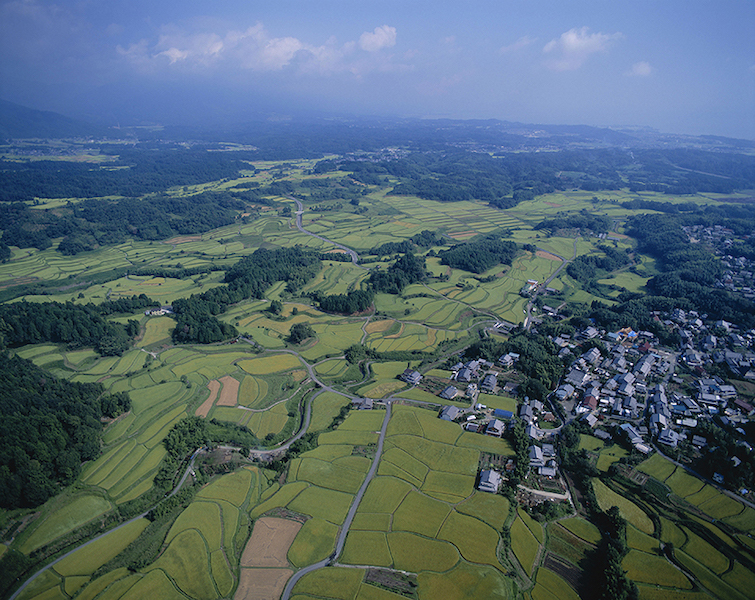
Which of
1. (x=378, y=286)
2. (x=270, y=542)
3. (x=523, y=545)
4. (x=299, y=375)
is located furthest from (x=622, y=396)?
(x=378, y=286)

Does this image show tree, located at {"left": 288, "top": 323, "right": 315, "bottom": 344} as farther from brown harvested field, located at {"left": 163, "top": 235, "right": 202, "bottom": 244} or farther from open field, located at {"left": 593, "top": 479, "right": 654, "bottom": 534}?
brown harvested field, located at {"left": 163, "top": 235, "right": 202, "bottom": 244}

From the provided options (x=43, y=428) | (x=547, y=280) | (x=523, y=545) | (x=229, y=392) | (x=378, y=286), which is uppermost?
(x=378, y=286)

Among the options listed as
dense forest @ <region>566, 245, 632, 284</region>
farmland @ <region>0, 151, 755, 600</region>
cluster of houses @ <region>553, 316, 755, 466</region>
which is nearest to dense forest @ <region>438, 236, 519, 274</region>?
dense forest @ <region>566, 245, 632, 284</region>

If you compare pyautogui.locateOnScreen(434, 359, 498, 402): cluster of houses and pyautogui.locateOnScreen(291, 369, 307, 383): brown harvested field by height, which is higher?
pyautogui.locateOnScreen(434, 359, 498, 402): cluster of houses

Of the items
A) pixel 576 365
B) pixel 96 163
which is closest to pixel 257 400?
pixel 576 365

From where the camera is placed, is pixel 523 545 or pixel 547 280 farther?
pixel 547 280

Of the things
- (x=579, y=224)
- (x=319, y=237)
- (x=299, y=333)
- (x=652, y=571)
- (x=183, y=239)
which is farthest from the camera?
(x=579, y=224)

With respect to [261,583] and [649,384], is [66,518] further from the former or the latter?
[649,384]
